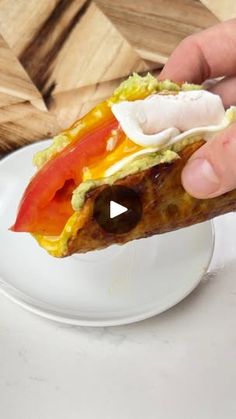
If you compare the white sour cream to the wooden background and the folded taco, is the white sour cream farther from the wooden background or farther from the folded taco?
the wooden background

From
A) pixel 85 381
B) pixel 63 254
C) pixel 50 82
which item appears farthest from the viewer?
pixel 50 82

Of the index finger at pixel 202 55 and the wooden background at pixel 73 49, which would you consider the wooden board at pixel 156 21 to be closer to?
the wooden background at pixel 73 49

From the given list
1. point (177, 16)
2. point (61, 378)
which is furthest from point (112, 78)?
point (61, 378)

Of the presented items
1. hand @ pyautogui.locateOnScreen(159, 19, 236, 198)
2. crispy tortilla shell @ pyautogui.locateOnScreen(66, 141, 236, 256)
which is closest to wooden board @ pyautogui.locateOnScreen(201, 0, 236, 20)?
hand @ pyautogui.locateOnScreen(159, 19, 236, 198)

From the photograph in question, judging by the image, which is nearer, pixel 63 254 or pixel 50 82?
pixel 63 254

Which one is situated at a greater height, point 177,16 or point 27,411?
point 27,411

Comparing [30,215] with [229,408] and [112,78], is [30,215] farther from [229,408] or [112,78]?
[112,78]

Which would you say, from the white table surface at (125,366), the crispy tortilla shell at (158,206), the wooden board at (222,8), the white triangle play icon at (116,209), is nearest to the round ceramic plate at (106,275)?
the white table surface at (125,366)

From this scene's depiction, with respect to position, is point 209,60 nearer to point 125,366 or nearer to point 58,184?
point 58,184
